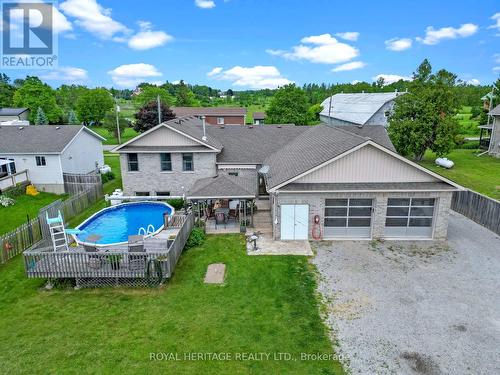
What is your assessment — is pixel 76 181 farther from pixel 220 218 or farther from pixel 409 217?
pixel 409 217

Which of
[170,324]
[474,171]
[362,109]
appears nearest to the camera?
[170,324]

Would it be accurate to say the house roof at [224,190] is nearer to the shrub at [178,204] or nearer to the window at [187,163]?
the shrub at [178,204]

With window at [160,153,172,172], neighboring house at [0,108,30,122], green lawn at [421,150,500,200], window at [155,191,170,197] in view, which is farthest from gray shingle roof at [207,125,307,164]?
neighboring house at [0,108,30,122]

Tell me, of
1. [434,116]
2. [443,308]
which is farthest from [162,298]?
[434,116]

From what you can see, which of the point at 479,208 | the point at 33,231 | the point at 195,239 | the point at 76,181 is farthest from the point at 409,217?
the point at 76,181

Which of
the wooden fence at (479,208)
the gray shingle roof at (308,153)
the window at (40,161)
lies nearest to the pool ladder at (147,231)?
the gray shingle roof at (308,153)

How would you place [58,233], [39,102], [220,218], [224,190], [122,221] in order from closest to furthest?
[58,233], [224,190], [220,218], [122,221], [39,102]
